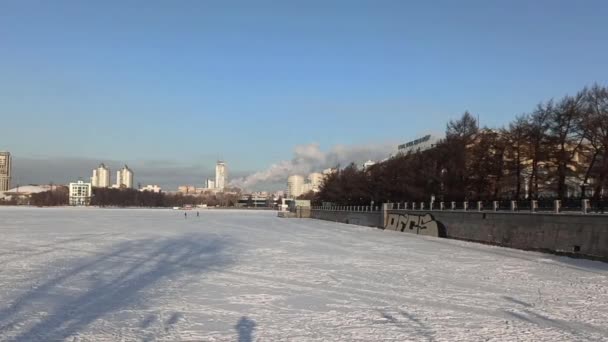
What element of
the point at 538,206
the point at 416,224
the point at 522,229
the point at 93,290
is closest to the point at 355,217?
the point at 416,224

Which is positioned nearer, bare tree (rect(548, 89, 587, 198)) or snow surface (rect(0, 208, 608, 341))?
snow surface (rect(0, 208, 608, 341))

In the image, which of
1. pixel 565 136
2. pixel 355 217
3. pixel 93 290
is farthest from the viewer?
pixel 355 217

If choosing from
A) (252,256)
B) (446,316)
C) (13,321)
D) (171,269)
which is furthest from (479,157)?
(13,321)

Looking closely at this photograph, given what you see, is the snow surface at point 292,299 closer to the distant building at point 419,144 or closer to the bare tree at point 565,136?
the bare tree at point 565,136

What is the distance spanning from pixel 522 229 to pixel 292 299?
27054 millimetres

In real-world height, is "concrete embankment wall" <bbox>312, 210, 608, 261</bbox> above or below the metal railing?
below

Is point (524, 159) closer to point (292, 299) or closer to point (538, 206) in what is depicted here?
point (538, 206)

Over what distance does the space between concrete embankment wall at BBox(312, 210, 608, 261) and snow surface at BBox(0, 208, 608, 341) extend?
302 centimetres

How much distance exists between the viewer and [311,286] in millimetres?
17453

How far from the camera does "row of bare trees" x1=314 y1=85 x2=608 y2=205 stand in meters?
53.7

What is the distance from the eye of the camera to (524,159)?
61625 millimetres

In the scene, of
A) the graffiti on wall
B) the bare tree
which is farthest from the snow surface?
the bare tree

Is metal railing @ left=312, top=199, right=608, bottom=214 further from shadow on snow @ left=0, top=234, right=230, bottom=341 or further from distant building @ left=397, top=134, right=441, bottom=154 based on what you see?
distant building @ left=397, top=134, right=441, bottom=154

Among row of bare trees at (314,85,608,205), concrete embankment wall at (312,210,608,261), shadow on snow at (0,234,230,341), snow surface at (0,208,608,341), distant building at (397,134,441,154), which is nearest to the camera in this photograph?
snow surface at (0,208,608,341)
